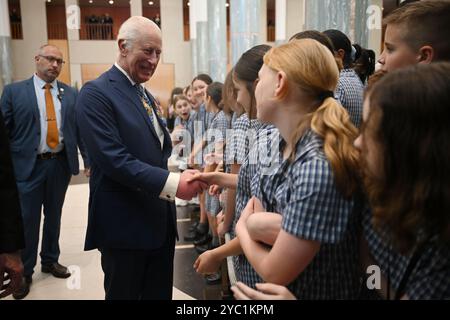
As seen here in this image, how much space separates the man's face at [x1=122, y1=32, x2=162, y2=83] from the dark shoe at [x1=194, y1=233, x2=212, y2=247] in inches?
97.0

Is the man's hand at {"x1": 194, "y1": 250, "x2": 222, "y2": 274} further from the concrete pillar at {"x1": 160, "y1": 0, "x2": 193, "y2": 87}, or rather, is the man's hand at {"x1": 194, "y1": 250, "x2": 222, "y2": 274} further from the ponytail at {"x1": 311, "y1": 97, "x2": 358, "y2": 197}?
the concrete pillar at {"x1": 160, "y1": 0, "x2": 193, "y2": 87}

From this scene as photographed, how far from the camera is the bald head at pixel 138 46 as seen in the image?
1.90 metres

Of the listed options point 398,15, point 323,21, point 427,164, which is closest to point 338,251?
point 427,164

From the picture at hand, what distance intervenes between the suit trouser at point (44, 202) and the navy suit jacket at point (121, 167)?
1576 millimetres

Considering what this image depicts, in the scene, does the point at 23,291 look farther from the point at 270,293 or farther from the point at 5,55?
the point at 5,55

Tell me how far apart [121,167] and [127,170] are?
0.10ft

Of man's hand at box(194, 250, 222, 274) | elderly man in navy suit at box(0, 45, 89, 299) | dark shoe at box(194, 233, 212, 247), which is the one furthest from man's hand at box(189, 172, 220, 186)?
dark shoe at box(194, 233, 212, 247)

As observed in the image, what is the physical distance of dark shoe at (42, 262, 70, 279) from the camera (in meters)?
3.34

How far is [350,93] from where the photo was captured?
2.05m

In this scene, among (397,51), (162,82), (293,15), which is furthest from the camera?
(162,82)

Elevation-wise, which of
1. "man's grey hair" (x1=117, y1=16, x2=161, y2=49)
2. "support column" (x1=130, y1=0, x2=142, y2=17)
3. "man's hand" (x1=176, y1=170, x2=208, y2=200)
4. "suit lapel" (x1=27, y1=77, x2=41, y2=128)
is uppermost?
"support column" (x1=130, y1=0, x2=142, y2=17)

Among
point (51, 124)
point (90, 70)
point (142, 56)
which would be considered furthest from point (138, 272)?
point (90, 70)

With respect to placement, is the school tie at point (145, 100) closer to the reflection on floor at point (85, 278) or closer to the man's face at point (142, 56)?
the man's face at point (142, 56)
